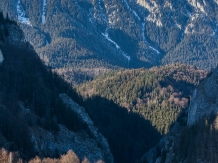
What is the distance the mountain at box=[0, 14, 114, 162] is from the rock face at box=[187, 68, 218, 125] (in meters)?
25.0

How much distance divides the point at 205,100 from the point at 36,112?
39.8 m

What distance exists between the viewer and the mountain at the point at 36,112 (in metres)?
93.1

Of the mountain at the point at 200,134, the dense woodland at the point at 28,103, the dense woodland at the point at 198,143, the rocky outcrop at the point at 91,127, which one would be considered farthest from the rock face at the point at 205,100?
the dense woodland at the point at 28,103

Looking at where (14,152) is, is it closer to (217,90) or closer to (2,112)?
(2,112)

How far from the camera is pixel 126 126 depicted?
630 ft

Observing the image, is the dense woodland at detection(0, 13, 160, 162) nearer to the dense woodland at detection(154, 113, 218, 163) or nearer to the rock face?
the dense woodland at detection(154, 113, 218, 163)

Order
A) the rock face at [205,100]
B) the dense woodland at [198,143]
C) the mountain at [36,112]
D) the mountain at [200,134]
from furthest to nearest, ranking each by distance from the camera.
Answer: the rock face at [205,100]
the mountain at [200,134]
the mountain at [36,112]
the dense woodland at [198,143]

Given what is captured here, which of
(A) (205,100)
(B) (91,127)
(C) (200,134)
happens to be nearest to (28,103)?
(B) (91,127)

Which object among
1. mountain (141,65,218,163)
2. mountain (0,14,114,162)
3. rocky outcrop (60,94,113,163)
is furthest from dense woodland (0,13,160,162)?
mountain (141,65,218,163)

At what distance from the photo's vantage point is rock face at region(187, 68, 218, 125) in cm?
10660

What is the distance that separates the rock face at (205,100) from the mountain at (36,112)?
25000 millimetres

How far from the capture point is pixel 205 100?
110562 mm

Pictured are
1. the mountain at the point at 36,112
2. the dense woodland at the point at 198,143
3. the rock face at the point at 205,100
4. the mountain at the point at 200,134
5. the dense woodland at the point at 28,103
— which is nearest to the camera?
the dense woodland at the point at 28,103

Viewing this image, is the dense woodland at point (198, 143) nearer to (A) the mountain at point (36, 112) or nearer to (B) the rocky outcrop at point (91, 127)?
(A) the mountain at point (36, 112)
